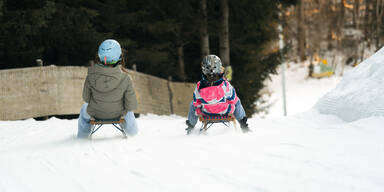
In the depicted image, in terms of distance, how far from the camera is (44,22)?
9320 mm

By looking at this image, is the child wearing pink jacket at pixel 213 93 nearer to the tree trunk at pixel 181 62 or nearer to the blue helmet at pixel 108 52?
the blue helmet at pixel 108 52

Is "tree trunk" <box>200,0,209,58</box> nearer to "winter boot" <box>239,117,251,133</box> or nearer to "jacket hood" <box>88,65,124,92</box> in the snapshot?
"winter boot" <box>239,117,251,133</box>

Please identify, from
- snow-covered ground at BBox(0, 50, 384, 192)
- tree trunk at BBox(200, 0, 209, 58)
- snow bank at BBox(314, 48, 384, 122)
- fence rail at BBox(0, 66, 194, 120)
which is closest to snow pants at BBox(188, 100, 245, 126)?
snow-covered ground at BBox(0, 50, 384, 192)

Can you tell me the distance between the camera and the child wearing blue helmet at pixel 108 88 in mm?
4695

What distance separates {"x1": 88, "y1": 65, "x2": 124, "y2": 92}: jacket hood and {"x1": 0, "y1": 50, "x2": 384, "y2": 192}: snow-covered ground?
734 mm

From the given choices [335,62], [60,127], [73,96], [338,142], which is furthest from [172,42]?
[335,62]

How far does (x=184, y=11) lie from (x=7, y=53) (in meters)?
6.50

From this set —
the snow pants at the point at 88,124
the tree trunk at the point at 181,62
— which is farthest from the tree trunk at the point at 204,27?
the snow pants at the point at 88,124

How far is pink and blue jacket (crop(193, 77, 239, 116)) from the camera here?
4938 mm

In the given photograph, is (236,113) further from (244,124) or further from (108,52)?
(108,52)

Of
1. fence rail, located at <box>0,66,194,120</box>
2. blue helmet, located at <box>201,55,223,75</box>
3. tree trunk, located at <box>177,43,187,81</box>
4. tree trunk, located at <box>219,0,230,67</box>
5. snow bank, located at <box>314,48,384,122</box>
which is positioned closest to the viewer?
blue helmet, located at <box>201,55,223,75</box>

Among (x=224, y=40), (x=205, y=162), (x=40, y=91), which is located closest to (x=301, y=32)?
(x=224, y=40)

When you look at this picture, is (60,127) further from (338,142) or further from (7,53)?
(338,142)

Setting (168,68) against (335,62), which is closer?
(168,68)
